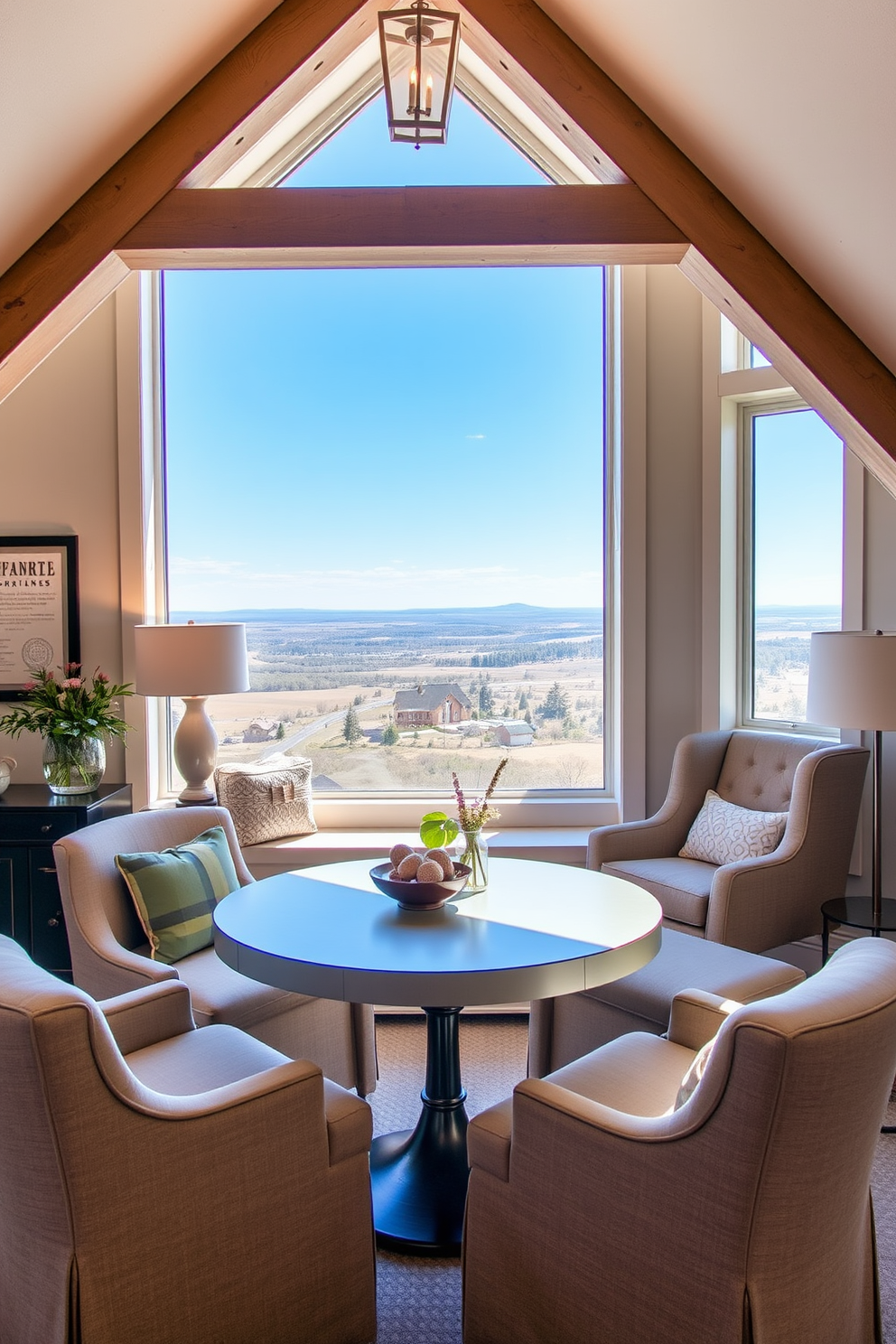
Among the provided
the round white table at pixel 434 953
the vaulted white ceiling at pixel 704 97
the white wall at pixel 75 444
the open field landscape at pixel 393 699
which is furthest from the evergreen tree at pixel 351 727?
the vaulted white ceiling at pixel 704 97

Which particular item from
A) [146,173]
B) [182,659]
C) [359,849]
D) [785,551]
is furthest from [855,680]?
[146,173]

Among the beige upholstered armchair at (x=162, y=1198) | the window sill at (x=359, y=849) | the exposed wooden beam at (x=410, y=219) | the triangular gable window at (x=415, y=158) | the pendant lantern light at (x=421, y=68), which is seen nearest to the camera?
the beige upholstered armchair at (x=162, y=1198)

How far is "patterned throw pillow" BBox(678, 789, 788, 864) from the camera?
140 inches

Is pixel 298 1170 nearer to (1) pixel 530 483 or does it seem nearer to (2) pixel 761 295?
(2) pixel 761 295

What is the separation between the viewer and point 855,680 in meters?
3.21

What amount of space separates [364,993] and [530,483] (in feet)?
9.13

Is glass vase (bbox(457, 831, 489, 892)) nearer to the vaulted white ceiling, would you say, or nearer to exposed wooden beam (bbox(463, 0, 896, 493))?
exposed wooden beam (bbox(463, 0, 896, 493))

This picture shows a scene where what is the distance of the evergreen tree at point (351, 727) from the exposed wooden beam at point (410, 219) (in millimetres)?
1970

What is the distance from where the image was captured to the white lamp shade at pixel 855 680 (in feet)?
10.4

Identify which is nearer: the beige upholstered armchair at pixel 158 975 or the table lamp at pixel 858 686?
the beige upholstered armchair at pixel 158 975

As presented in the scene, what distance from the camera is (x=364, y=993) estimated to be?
6.70 ft

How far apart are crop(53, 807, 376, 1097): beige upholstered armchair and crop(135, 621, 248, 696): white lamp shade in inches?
29.5

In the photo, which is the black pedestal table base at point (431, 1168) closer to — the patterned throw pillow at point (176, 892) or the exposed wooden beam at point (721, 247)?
the patterned throw pillow at point (176, 892)

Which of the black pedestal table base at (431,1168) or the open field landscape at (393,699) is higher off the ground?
the open field landscape at (393,699)
